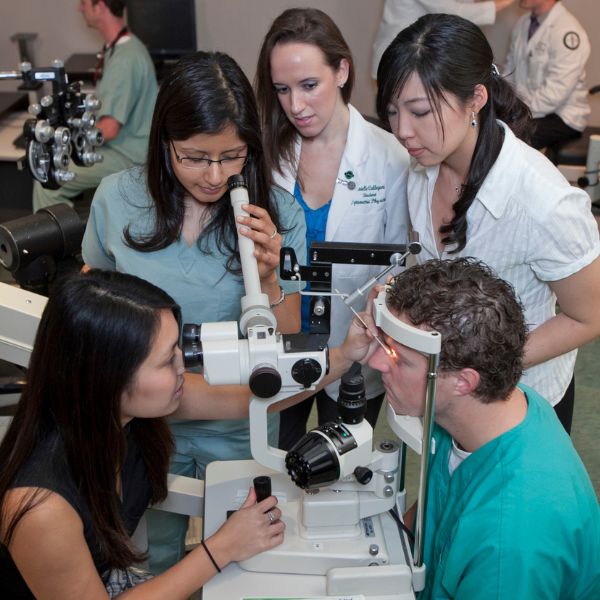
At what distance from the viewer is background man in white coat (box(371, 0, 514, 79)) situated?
159 inches

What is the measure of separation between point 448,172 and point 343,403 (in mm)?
656

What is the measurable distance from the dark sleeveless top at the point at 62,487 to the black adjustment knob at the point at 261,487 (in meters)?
0.22

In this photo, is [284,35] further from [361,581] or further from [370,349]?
[361,581]

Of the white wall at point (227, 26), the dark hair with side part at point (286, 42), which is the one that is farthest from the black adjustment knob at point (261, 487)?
the white wall at point (227, 26)

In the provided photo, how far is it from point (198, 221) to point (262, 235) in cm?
23

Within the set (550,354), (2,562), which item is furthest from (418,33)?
(2,562)

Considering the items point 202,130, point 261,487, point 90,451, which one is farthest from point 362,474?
point 202,130

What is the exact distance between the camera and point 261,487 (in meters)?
1.37

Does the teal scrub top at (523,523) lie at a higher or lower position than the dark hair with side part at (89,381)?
lower

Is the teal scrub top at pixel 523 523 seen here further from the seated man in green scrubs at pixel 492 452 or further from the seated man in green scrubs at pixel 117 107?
the seated man in green scrubs at pixel 117 107

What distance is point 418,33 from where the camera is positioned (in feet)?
4.99

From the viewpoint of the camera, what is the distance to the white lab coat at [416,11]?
4039mm

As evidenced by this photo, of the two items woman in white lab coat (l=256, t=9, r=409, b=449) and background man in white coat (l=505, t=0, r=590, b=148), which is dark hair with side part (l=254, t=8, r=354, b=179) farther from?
background man in white coat (l=505, t=0, r=590, b=148)

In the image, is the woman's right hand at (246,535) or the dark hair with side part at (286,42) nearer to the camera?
the woman's right hand at (246,535)
